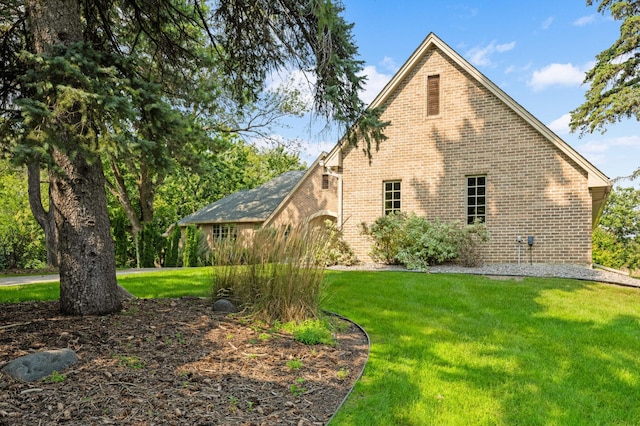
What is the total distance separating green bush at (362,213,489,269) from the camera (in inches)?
444

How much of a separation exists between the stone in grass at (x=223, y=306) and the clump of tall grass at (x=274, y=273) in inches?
5.1

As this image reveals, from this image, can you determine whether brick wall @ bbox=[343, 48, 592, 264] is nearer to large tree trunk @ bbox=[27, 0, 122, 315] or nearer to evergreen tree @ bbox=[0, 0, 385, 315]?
evergreen tree @ bbox=[0, 0, 385, 315]

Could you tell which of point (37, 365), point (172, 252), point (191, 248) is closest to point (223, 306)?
point (37, 365)

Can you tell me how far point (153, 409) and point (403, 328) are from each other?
3380 millimetres

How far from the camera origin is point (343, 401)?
315 cm

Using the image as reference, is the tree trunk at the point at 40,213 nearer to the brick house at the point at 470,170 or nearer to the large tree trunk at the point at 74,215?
the brick house at the point at 470,170

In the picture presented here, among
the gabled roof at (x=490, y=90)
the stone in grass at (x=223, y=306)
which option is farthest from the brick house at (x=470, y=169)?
the stone in grass at (x=223, y=306)

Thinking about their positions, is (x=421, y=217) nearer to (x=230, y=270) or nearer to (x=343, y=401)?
(x=230, y=270)

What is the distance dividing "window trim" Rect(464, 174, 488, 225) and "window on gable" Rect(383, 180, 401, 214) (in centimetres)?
213

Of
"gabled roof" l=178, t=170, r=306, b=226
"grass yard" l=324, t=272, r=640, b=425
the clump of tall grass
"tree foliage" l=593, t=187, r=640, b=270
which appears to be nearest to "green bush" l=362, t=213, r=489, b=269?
"grass yard" l=324, t=272, r=640, b=425

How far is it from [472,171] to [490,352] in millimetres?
8728

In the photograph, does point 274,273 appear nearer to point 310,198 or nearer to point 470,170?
point 470,170

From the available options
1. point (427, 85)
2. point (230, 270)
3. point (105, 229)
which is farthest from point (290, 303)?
point (427, 85)

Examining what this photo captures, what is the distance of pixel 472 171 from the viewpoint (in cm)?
1216
